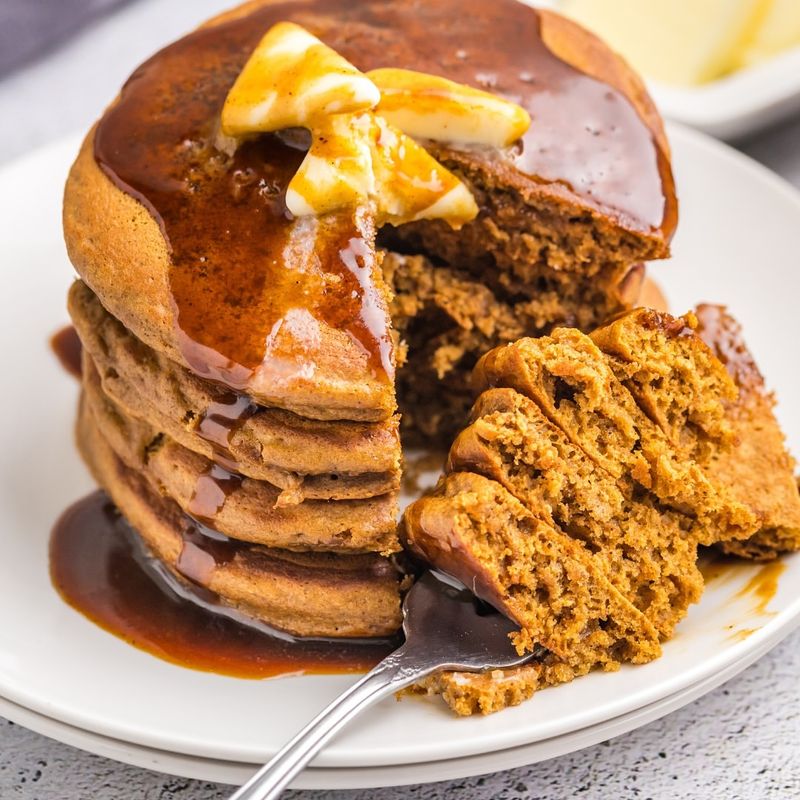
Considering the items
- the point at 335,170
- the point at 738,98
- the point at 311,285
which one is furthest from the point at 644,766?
the point at 738,98

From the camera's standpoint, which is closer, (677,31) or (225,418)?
(225,418)

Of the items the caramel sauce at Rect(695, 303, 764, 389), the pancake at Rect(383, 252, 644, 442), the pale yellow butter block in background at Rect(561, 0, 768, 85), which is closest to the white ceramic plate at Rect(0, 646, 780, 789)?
the caramel sauce at Rect(695, 303, 764, 389)

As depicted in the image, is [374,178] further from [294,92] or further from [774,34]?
[774,34]

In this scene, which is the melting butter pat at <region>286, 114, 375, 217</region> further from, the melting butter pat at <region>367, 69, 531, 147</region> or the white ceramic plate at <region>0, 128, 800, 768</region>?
the white ceramic plate at <region>0, 128, 800, 768</region>

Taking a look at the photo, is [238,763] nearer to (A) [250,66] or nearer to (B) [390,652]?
(B) [390,652]

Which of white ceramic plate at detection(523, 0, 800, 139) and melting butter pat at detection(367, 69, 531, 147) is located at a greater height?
melting butter pat at detection(367, 69, 531, 147)

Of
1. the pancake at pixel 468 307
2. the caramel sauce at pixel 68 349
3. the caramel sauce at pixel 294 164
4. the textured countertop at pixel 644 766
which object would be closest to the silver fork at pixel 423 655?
the textured countertop at pixel 644 766

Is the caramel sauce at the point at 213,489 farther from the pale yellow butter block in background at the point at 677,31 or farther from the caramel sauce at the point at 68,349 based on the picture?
the pale yellow butter block in background at the point at 677,31
